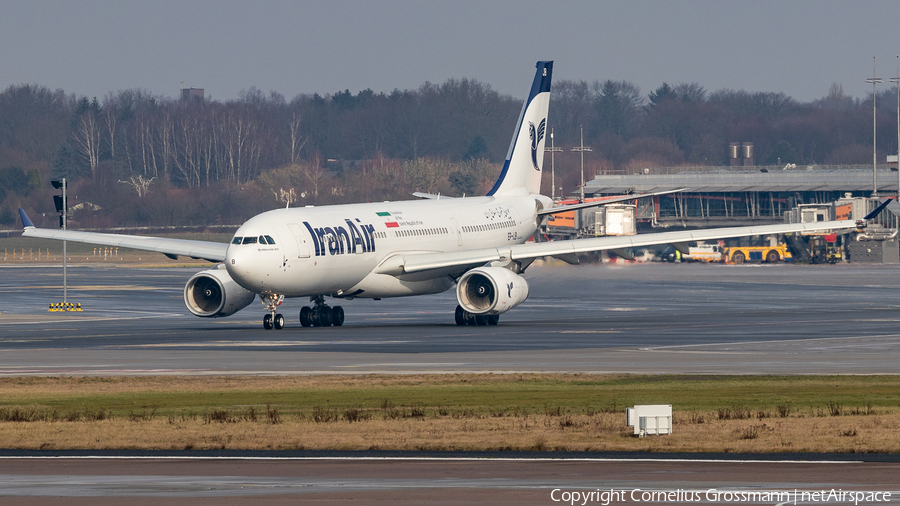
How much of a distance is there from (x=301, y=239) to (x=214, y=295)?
5.08 metres

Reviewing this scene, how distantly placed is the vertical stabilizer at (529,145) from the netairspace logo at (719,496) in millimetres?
47954

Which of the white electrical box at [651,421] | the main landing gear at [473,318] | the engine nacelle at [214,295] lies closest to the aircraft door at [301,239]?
the engine nacelle at [214,295]

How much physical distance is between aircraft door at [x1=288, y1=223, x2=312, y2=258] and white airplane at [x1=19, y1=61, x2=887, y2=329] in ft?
0.14

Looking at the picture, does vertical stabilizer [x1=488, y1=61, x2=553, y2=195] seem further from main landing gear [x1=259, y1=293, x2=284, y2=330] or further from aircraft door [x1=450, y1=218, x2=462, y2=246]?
main landing gear [x1=259, y1=293, x2=284, y2=330]

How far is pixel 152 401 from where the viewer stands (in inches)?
1085

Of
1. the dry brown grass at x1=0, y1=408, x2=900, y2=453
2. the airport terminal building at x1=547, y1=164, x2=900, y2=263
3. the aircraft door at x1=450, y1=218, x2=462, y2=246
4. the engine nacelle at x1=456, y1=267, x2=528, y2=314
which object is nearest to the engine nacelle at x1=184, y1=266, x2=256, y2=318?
the engine nacelle at x1=456, y1=267, x2=528, y2=314

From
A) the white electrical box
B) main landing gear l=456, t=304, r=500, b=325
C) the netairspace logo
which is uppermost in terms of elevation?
main landing gear l=456, t=304, r=500, b=325

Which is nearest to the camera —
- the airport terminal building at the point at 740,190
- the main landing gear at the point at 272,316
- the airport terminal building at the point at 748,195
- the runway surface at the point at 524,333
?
the runway surface at the point at 524,333

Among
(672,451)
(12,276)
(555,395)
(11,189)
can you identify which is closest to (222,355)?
(555,395)

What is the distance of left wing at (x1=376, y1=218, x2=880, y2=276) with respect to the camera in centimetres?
5078

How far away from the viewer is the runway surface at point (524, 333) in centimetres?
3509

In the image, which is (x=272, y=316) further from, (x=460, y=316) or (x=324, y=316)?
(x=460, y=316)

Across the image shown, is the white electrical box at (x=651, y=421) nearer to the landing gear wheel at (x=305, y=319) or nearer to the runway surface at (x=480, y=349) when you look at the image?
the runway surface at (x=480, y=349)

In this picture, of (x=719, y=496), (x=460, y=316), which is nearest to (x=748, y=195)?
(x=460, y=316)
